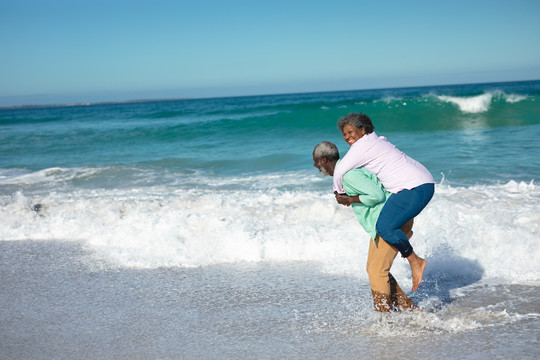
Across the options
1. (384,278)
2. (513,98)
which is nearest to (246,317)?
(384,278)

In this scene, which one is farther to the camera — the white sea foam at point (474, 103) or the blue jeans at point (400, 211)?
the white sea foam at point (474, 103)

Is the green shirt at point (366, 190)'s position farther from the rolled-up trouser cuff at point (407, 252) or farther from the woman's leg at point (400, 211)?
the rolled-up trouser cuff at point (407, 252)

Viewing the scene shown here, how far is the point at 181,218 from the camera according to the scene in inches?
249

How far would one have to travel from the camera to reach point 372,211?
3.22 metres

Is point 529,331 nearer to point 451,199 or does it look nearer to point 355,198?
point 355,198

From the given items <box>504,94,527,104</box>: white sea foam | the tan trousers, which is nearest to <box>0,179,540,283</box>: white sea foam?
the tan trousers

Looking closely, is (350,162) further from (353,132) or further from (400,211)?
(400,211)

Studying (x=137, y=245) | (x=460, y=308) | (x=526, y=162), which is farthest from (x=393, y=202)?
(x=526, y=162)

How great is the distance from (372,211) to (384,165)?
34 cm

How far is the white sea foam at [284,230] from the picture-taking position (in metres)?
4.80

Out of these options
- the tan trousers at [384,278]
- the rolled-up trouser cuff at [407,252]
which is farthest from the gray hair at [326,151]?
the rolled-up trouser cuff at [407,252]

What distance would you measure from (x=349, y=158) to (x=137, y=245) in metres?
3.64

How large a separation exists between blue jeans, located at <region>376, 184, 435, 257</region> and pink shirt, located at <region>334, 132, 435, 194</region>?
0.04 m

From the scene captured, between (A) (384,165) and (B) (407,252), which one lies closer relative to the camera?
(A) (384,165)
